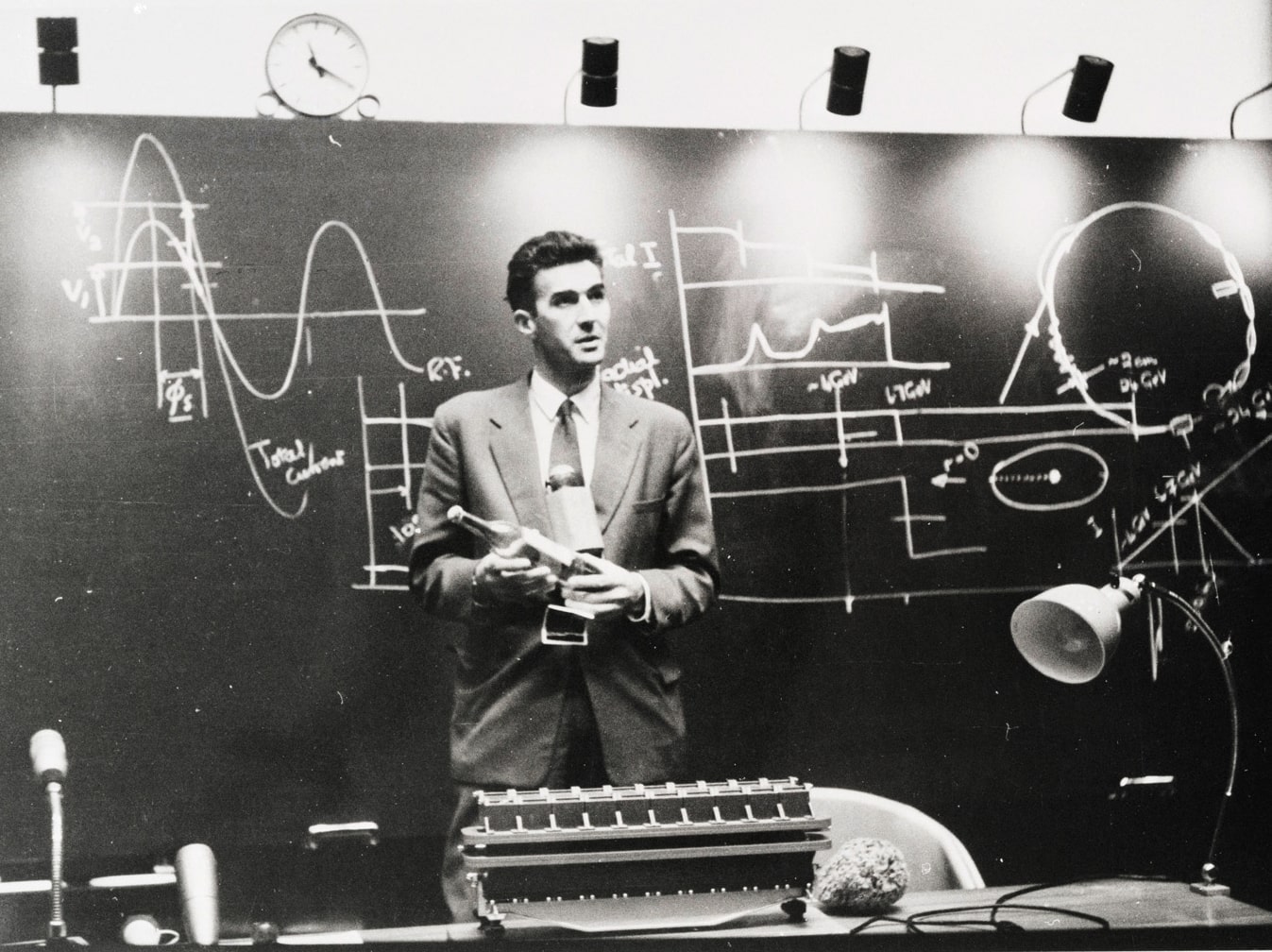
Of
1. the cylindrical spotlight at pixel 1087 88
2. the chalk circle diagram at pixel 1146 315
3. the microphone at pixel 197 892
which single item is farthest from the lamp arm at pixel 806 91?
the microphone at pixel 197 892

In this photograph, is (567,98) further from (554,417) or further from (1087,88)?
(1087,88)

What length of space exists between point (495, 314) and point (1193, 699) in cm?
214

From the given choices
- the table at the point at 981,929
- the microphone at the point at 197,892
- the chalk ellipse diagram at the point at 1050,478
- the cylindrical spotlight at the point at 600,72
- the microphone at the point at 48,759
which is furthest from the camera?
the chalk ellipse diagram at the point at 1050,478

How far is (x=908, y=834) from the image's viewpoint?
9.67 feet

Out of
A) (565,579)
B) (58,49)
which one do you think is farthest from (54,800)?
(58,49)

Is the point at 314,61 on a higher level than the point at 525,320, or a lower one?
higher

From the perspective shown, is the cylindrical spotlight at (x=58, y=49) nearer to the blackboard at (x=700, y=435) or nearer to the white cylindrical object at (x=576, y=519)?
the blackboard at (x=700, y=435)

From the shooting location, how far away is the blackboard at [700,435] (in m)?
3.45

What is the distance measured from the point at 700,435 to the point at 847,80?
1006 millimetres

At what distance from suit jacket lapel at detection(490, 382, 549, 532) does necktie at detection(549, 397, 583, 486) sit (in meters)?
0.05

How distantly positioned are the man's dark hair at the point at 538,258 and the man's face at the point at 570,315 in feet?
0.05

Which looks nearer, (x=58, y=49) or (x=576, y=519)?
(x=576, y=519)

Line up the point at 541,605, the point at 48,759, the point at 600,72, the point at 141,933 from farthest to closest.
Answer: the point at 600,72 < the point at 541,605 < the point at 141,933 < the point at 48,759

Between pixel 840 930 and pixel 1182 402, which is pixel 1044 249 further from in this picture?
pixel 840 930
